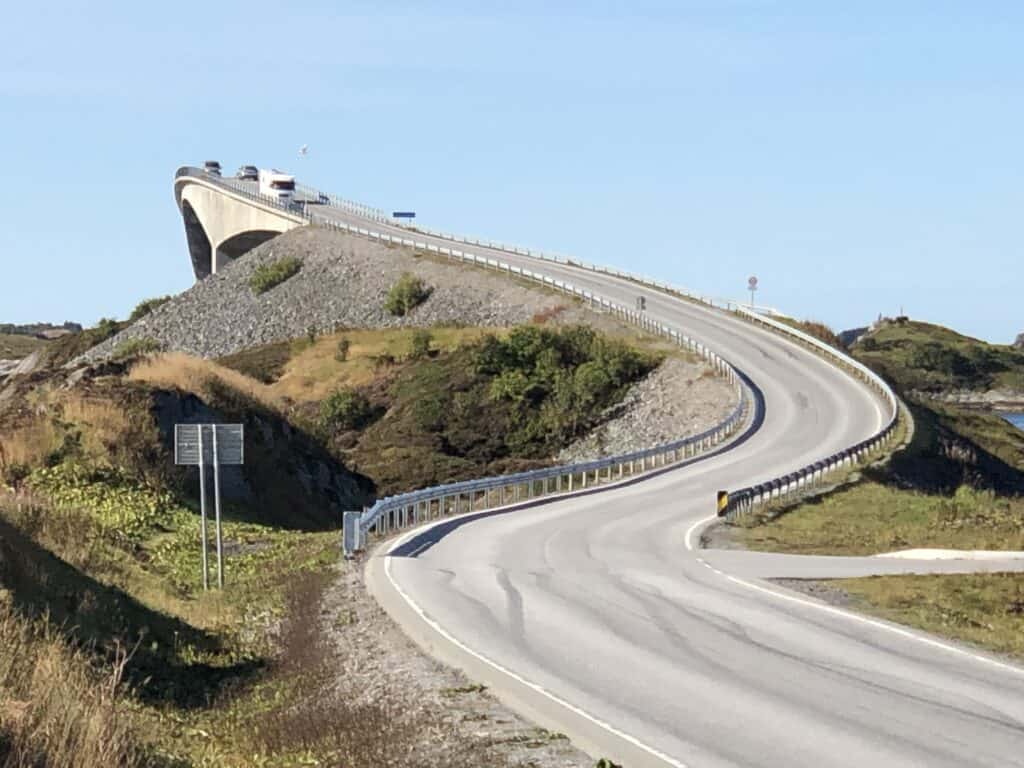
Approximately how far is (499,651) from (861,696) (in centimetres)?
452

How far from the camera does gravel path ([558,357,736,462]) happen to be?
59.9 metres

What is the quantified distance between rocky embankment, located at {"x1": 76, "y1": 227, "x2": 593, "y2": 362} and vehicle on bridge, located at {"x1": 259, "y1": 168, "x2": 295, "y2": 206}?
43.8 feet

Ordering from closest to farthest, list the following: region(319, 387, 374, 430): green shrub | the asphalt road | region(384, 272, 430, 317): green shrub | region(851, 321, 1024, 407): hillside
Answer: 1. the asphalt road
2. region(319, 387, 374, 430): green shrub
3. region(384, 272, 430, 317): green shrub
4. region(851, 321, 1024, 407): hillside

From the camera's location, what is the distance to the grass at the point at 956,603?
18156 mm

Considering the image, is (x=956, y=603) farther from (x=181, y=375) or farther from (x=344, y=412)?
(x=344, y=412)

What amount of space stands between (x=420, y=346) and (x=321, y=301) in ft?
77.0

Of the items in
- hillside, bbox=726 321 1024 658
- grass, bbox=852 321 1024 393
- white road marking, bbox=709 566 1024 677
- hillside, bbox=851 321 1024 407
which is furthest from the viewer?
hillside, bbox=851 321 1024 407

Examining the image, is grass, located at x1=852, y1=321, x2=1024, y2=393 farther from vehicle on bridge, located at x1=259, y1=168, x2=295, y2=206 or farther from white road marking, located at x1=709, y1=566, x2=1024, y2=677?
white road marking, located at x1=709, y1=566, x2=1024, y2=677

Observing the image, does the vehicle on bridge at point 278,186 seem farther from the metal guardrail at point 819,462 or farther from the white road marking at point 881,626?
the white road marking at point 881,626

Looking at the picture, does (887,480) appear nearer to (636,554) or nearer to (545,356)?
(636,554)

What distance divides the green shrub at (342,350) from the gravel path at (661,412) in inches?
878

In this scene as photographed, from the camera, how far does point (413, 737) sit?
42.2 ft

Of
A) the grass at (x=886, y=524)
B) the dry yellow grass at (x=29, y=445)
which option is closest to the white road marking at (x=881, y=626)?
the grass at (x=886, y=524)

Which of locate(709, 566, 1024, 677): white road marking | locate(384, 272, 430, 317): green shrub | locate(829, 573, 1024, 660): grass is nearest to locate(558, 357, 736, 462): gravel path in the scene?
locate(384, 272, 430, 317): green shrub
